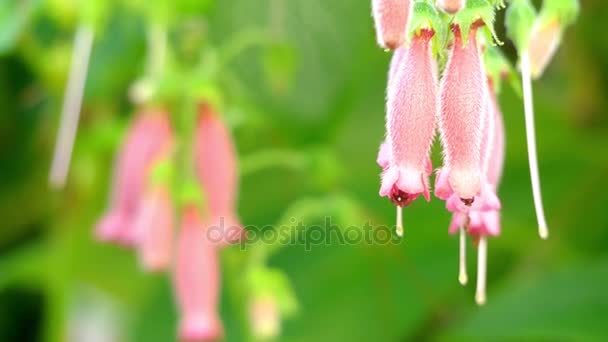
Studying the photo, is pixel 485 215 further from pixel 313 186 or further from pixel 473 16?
pixel 313 186

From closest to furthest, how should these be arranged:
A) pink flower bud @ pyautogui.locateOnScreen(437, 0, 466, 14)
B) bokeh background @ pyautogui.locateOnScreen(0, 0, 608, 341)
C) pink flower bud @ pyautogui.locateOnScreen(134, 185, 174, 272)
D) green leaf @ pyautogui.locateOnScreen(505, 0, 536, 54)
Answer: pink flower bud @ pyautogui.locateOnScreen(437, 0, 466, 14) → green leaf @ pyautogui.locateOnScreen(505, 0, 536, 54) → pink flower bud @ pyautogui.locateOnScreen(134, 185, 174, 272) → bokeh background @ pyautogui.locateOnScreen(0, 0, 608, 341)

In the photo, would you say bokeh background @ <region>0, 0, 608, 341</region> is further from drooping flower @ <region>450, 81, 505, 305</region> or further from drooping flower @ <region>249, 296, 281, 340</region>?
drooping flower @ <region>450, 81, 505, 305</region>

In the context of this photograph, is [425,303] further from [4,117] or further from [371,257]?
[4,117]

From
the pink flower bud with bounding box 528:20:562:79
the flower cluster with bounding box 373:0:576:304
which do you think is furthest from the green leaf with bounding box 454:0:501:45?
the pink flower bud with bounding box 528:20:562:79

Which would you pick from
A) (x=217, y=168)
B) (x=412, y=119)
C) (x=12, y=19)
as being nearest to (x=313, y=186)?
(x=217, y=168)

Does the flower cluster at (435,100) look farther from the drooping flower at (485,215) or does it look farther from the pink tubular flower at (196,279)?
the pink tubular flower at (196,279)

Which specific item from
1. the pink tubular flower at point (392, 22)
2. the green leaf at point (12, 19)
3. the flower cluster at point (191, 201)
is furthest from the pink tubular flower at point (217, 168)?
the pink tubular flower at point (392, 22)
